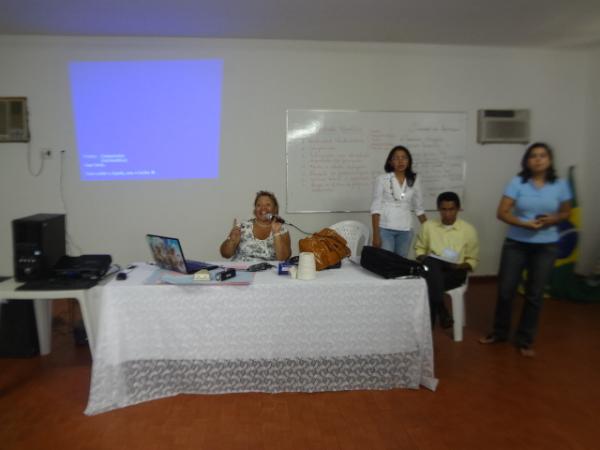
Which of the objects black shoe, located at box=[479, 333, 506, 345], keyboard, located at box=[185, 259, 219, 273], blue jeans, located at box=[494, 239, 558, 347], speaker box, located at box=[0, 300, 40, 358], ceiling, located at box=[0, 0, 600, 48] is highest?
ceiling, located at box=[0, 0, 600, 48]

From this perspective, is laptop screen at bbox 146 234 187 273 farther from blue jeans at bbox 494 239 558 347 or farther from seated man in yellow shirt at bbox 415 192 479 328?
blue jeans at bbox 494 239 558 347

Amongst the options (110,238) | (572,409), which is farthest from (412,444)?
(110,238)

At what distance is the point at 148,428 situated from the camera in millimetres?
1939

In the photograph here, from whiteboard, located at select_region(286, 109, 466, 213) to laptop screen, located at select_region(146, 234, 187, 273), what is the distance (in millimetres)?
2026

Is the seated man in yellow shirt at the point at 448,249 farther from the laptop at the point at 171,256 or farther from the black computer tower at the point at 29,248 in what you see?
the black computer tower at the point at 29,248

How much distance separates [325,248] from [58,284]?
144 centimetres

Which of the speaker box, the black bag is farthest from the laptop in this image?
the speaker box

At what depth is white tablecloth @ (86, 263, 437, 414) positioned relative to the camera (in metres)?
2.07

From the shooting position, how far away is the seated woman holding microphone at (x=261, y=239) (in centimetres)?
262

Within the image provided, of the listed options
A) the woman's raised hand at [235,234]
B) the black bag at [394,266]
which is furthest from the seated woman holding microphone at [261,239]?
the black bag at [394,266]

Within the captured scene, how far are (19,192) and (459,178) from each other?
439cm

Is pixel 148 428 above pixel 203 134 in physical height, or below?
below

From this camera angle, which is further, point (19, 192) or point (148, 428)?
point (19, 192)

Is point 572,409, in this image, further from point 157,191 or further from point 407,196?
point 157,191
